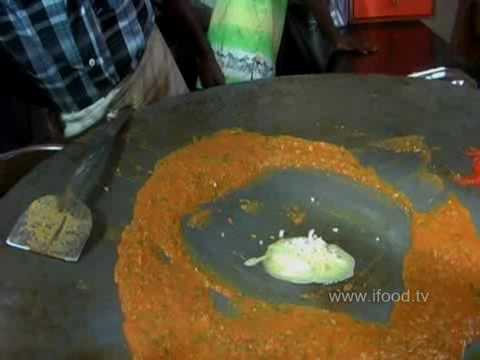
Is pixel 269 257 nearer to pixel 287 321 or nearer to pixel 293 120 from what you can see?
pixel 287 321

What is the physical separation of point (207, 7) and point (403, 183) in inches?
31.6

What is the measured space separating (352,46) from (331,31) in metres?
0.07

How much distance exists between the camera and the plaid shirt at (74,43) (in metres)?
1.09

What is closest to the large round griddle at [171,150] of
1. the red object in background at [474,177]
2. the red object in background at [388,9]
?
the red object in background at [474,177]

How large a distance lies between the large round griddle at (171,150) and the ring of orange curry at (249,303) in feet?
0.07

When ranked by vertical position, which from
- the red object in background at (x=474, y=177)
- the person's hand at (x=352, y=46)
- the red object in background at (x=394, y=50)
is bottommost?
the red object in background at (x=394, y=50)

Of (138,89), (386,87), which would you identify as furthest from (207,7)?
(386,87)

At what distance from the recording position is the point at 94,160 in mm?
928

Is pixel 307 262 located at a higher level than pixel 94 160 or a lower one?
lower

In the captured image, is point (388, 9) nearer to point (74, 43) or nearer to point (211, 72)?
point (211, 72)

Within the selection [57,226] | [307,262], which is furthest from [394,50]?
[57,226]

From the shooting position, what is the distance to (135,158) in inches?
38.4

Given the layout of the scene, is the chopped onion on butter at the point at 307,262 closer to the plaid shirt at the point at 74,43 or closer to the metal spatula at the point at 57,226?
the metal spatula at the point at 57,226

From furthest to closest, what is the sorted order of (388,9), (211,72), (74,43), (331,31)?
(388,9) < (331,31) < (211,72) < (74,43)
